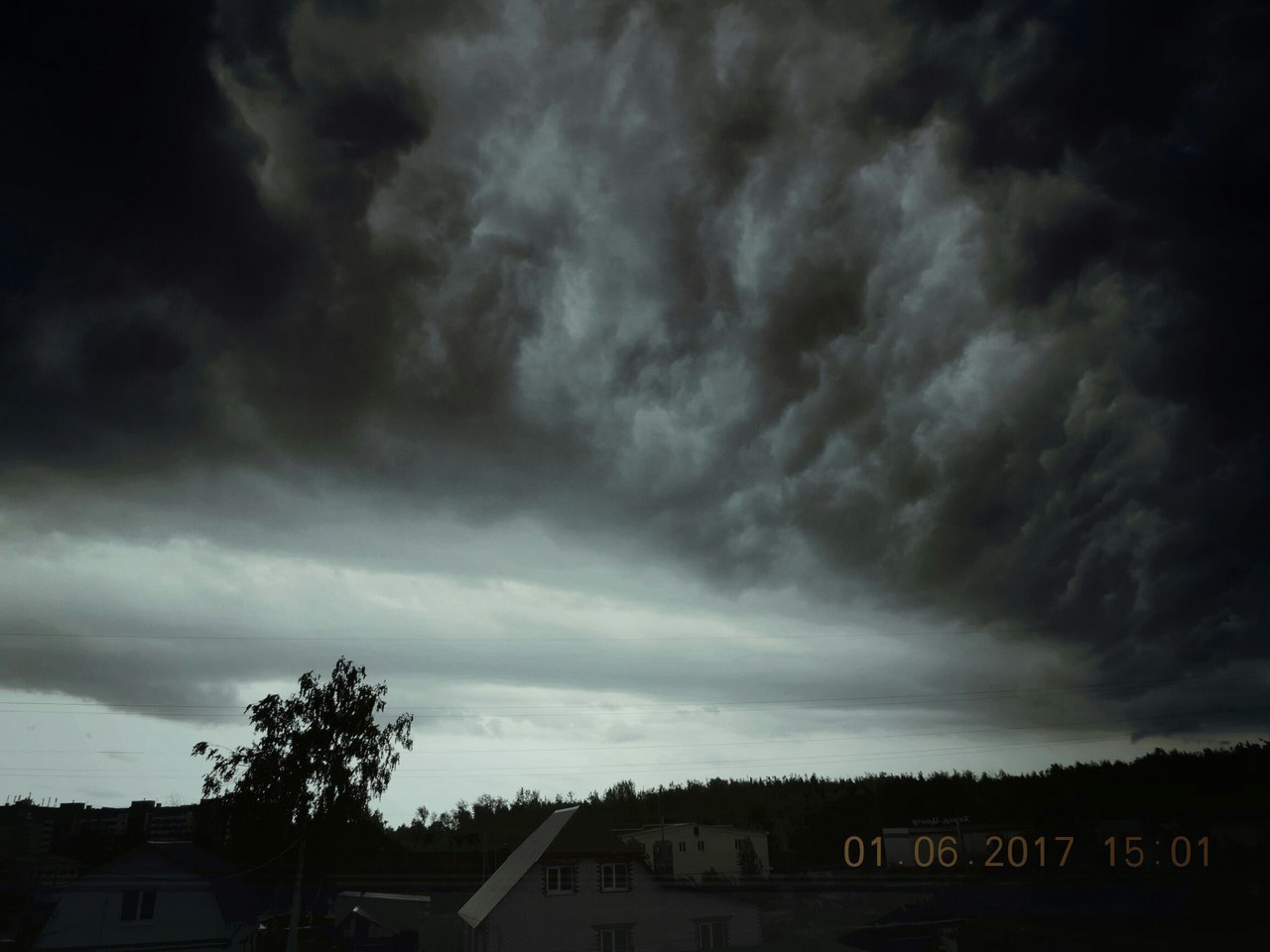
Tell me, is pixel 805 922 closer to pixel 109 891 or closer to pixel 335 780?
pixel 335 780

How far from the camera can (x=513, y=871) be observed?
123 feet

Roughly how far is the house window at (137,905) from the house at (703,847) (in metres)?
31.9

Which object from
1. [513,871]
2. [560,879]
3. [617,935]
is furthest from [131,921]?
[617,935]

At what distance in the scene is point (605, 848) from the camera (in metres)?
36.1

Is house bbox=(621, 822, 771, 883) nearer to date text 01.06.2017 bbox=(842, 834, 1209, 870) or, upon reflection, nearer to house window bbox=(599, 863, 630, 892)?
date text 01.06.2017 bbox=(842, 834, 1209, 870)

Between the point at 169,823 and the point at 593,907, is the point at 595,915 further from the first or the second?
the point at 169,823

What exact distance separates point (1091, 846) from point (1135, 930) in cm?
987

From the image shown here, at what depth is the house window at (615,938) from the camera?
115ft

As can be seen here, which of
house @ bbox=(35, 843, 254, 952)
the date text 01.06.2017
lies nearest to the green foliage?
house @ bbox=(35, 843, 254, 952)

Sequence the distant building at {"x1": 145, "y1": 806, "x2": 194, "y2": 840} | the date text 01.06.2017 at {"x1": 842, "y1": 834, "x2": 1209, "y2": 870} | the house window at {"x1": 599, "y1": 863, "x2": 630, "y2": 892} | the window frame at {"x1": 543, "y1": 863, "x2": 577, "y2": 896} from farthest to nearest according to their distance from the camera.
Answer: the distant building at {"x1": 145, "y1": 806, "x2": 194, "y2": 840} → the date text 01.06.2017 at {"x1": 842, "y1": 834, "x2": 1209, "y2": 870} → the house window at {"x1": 599, "y1": 863, "x2": 630, "y2": 892} → the window frame at {"x1": 543, "y1": 863, "x2": 577, "y2": 896}

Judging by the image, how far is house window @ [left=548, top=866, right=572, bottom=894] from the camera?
3525 cm

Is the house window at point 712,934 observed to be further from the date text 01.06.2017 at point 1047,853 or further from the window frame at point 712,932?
the date text 01.06.2017 at point 1047,853

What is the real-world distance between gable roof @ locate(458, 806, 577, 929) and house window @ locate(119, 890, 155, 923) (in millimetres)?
15458

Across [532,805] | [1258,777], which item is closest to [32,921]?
[532,805]
